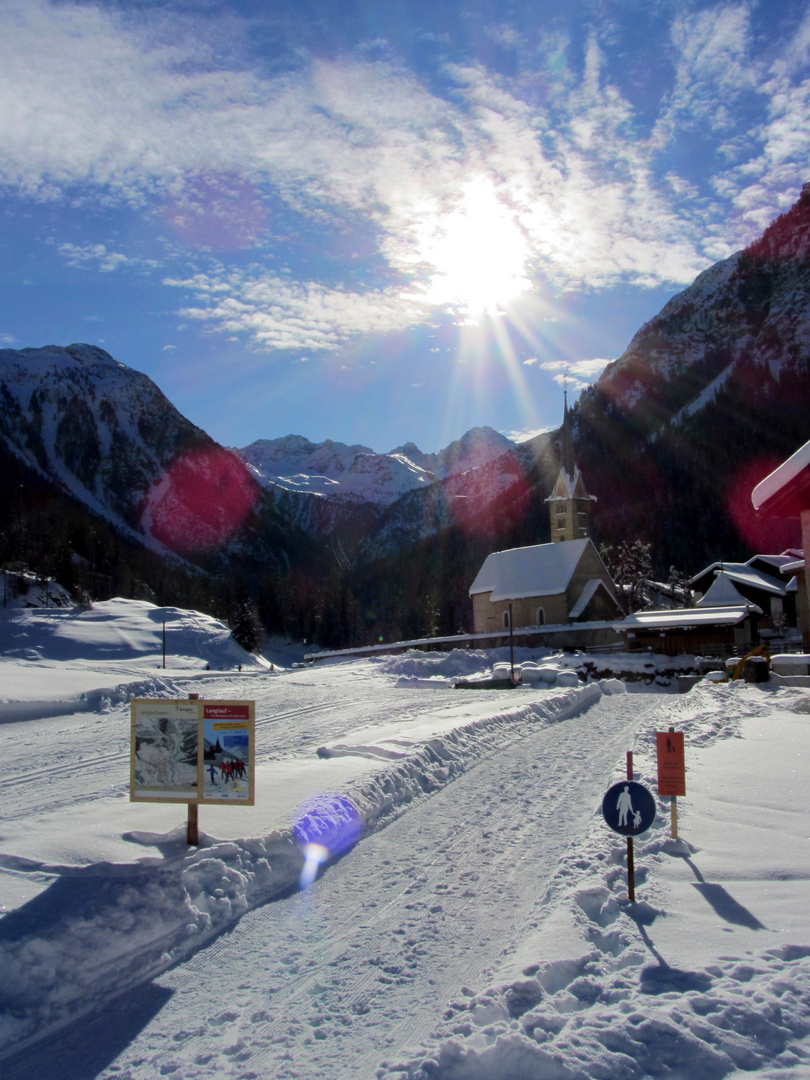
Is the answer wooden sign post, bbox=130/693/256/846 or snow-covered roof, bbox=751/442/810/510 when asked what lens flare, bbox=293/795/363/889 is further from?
snow-covered roof, bbox=751/442/810/510

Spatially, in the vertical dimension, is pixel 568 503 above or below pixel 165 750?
above

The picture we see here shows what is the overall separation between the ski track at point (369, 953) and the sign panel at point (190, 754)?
48.4 inches

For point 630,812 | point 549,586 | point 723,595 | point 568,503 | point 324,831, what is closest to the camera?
point 630,812

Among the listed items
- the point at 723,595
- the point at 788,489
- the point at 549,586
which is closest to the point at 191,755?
the point at 788,489

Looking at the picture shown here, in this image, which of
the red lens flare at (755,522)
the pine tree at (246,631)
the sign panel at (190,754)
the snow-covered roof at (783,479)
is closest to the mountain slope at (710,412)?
the red lens flare at (755,522)

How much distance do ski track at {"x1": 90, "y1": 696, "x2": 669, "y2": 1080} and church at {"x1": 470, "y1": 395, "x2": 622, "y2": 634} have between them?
141 ft

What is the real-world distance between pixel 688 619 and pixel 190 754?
144 ft

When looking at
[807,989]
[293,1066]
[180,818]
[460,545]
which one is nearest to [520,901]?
[807,989]

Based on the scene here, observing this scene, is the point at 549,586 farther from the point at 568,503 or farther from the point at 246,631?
the point at 246,631

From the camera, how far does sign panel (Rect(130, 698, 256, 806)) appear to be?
6.80 metres

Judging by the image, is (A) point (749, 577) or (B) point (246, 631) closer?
(A) point (749, 577)

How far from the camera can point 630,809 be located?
6.01 metres

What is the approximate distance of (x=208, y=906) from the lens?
5.91 meters

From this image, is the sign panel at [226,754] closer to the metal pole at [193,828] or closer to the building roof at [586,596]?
the metal pole at [193,828]
